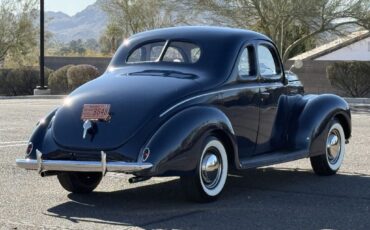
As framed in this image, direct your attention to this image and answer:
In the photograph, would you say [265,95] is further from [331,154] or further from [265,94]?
[331,154]

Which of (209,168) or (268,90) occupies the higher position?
(268,90)

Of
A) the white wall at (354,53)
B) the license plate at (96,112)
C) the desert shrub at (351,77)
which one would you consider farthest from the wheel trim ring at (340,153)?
the white wall at (354,53)

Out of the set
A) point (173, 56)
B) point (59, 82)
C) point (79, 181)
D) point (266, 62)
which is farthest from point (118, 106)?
point (59, 82)

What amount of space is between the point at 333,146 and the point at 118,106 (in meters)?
3.46

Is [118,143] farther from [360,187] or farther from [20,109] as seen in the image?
[20,109]

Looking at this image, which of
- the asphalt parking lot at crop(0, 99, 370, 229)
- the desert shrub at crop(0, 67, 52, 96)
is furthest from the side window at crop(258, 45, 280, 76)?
the desert shrub at crop(0, 67, 52, 96)

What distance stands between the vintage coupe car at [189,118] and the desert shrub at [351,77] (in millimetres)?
19060

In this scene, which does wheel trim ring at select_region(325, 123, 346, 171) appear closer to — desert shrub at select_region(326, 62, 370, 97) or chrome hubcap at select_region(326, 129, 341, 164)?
chrome hubcap at select_region(326, 129, 341, 164)

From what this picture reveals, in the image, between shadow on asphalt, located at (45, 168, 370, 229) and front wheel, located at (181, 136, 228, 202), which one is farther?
front wheel, located at (181, 136, 228, 202)

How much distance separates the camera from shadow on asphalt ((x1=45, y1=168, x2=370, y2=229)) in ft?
22.2

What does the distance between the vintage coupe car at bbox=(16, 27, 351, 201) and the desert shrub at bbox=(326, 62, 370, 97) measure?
1906cm

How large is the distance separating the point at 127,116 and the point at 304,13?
75.3ft

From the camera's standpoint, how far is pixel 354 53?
141ft

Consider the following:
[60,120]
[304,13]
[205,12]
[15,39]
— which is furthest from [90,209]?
[15,39]
